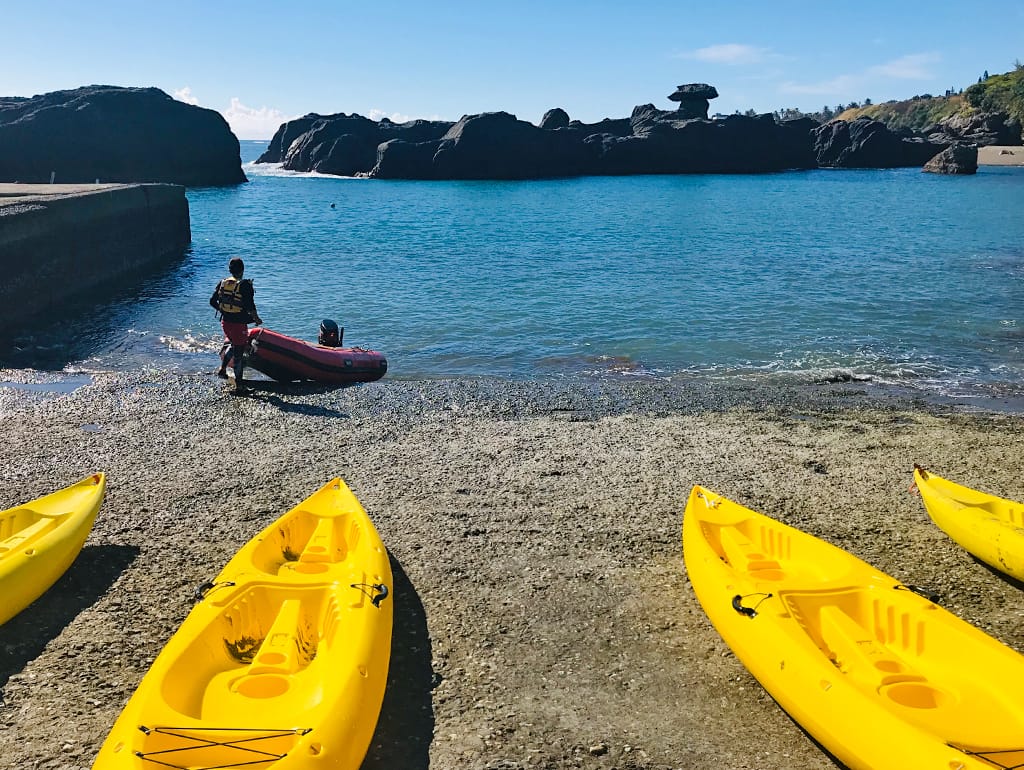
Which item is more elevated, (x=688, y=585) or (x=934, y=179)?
(x=934, y=179)

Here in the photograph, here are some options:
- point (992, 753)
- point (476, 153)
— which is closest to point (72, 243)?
point (992, 753)

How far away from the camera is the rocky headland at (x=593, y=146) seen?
104 meters

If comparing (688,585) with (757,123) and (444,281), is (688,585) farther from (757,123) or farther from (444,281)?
(757,123)

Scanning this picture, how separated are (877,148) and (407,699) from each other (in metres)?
131

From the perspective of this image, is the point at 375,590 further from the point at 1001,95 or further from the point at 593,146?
the point at 1001,95

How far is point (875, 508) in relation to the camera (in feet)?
28.4

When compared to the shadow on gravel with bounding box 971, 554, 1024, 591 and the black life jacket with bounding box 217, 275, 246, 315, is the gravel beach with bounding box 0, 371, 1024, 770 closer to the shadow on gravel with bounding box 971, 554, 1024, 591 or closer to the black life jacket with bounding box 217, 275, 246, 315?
the shadow on gravel with bounding box 971, 554, 1024, 591

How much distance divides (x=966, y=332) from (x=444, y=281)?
53.7 ft

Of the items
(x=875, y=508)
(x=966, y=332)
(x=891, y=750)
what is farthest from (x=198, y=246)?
(x=891, y=750)

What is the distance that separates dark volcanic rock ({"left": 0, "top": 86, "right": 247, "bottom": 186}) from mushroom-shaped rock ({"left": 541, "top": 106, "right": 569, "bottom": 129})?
4842 cm

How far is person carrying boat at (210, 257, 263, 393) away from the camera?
12.3 m

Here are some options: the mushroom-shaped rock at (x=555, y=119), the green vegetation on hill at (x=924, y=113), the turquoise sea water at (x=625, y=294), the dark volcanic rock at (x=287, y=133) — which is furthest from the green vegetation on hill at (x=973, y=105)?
the dark volcanic rock at (x=287, y=133)

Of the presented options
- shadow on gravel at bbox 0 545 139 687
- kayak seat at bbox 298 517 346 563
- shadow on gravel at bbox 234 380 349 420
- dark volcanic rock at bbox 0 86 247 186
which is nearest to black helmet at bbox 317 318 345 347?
shadow on gravel at bbox 234 380 349 420

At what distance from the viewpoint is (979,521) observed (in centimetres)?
726
